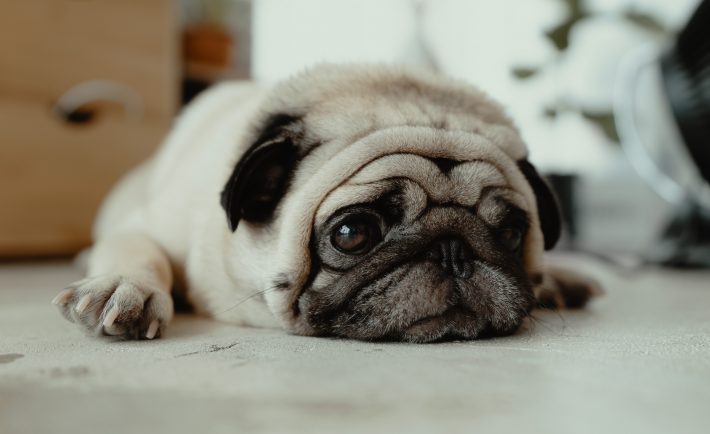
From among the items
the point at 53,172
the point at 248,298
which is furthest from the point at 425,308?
the point at 53,172

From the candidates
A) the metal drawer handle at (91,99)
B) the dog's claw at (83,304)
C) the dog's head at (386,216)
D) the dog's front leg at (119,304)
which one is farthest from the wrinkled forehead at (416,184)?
the metal drawer handle at (91,99)

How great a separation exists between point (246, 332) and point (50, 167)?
3075 mm

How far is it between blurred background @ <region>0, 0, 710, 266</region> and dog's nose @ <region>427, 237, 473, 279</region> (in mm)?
967

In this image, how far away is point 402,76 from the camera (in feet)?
8.16

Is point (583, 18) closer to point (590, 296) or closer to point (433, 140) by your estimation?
point (590, 296)

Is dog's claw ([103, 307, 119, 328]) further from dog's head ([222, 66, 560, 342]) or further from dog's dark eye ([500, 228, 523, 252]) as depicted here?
dog's dark eye ([500, 228, 523, 252])

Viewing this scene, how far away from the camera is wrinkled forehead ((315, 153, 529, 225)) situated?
1.97 metres

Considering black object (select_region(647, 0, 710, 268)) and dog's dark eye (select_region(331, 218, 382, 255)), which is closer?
dog's dark eye (select_region(331, 218, 382, 255))

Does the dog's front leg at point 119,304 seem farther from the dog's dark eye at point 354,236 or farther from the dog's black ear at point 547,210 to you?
the dog's black ear at point 547,210

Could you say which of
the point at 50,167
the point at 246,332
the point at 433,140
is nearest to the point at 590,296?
the point at 433,140

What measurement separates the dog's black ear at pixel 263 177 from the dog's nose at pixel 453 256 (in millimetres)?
525

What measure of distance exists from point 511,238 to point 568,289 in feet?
2.28

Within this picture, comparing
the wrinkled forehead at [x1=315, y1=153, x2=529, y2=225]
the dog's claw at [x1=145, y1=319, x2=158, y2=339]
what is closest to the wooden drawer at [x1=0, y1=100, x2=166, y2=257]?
the dog's claw at [x1=145, y1=319, x2=158, y2=339]

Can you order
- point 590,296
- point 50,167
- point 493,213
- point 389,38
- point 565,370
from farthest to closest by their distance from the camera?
point 389,38, point 50,167, point 590,296, point 493,213, point 565,370
